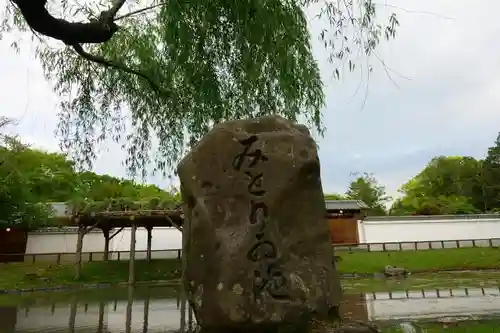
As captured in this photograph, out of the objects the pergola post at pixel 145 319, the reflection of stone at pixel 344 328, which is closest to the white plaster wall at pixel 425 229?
the pergola post at pixel 145 319

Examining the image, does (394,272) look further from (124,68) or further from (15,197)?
(124,68)

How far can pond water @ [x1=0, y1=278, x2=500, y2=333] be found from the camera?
6875 mm

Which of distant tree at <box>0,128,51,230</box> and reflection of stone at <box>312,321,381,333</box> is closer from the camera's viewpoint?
reflection of stone at <box>312,321,381,333</box>

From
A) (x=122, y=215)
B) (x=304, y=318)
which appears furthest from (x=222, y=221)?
(x=122, y=215)

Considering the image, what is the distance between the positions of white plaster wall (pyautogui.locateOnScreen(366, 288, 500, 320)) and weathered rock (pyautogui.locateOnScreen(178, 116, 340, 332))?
3.98 metres

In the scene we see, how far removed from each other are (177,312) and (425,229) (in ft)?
67.4

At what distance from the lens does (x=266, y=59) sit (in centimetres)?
524

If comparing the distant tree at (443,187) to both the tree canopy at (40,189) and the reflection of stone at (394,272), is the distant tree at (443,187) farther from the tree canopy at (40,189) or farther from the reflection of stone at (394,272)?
the tree canopy at (40,189)

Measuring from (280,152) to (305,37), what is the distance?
5.49ft

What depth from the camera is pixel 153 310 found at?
1045cm

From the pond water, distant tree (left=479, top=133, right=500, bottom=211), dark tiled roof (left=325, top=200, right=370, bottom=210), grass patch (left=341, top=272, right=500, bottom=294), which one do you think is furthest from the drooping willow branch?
distant tree (left=479, top=133, right=500, bottom=211)

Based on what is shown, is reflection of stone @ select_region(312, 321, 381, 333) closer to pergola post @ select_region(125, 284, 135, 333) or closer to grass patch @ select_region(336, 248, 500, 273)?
pergola post @ select_region(125, 284, 135, 333)

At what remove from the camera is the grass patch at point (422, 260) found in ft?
67.8

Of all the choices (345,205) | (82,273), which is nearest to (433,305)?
(82,273)
